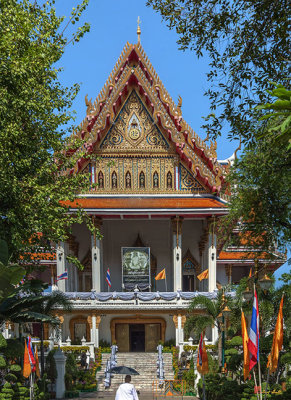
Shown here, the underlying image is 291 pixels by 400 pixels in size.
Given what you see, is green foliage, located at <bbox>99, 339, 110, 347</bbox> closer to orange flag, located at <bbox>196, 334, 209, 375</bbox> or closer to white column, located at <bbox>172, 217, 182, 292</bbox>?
white column, located at <bbox>172, 217, 182, 292</bbox>

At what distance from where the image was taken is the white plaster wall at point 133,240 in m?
37.8

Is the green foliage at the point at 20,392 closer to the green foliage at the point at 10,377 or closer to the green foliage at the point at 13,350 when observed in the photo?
the green foliage at the point at 10,377

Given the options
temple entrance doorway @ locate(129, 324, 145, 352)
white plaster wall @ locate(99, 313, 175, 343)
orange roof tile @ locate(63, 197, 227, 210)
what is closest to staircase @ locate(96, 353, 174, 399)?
white plaster wall @ locate(99, 313, 175, 343)

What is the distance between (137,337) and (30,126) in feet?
61.2

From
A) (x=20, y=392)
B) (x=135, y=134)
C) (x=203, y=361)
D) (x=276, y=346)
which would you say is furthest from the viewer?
(x=135, y=134)

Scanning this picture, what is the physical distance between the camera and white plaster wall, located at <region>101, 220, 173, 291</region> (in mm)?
37812

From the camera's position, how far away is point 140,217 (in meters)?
35.7

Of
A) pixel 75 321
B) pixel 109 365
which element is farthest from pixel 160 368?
pixel 75 321

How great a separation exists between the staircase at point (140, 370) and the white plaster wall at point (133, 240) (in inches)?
248

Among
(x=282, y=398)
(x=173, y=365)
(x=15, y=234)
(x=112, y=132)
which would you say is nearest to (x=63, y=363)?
(x=173, y=365)

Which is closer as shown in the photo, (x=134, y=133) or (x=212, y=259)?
(x=212, y=259)

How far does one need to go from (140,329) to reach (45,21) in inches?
774

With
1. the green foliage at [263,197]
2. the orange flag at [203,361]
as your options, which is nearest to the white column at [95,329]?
the orange flag at [203,361]

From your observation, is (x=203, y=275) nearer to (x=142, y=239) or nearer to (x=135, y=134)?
(x=142, y=239)
